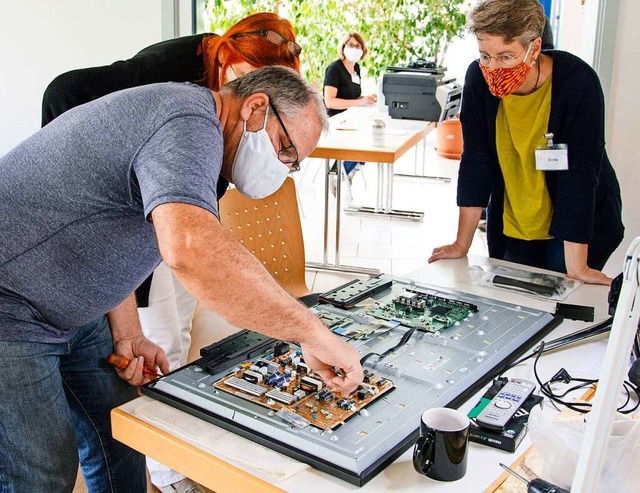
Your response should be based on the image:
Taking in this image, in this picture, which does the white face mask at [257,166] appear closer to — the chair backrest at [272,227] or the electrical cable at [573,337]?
the electrical cable at [573,337]

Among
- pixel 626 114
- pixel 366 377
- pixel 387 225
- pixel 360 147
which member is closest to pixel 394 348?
pixel 366 377

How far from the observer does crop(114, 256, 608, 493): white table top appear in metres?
1.09

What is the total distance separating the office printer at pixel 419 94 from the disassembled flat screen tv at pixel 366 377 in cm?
306

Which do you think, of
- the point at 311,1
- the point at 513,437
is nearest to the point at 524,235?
the point at 513,437

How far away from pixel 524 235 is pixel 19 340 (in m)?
1.42

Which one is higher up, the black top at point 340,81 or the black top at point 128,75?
the black top at point 128,75

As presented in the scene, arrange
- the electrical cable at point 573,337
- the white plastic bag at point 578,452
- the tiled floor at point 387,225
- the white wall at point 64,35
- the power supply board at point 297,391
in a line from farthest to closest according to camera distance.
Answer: the tiled floor at point 387,225 < the white wall at point 64,35 < the electrical cable at point 573,337 < the power supply board at point 297,391 < the white plastic bag at point 578,452

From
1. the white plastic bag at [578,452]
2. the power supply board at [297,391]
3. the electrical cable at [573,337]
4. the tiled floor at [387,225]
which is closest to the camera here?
the white plastic bag at [578,452]

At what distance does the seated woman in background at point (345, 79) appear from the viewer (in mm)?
6059

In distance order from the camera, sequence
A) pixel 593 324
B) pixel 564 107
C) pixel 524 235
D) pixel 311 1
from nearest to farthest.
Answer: pixel 593 324, pixel 564 107, pixel 524 235, pixel 311 1

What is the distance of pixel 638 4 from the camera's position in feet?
10.1

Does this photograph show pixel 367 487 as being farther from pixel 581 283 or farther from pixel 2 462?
pixel 581 283

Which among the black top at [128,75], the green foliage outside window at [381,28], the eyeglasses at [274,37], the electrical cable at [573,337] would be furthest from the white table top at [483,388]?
the green foliage outside window at [381,28]

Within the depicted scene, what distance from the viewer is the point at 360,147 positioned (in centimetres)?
390
